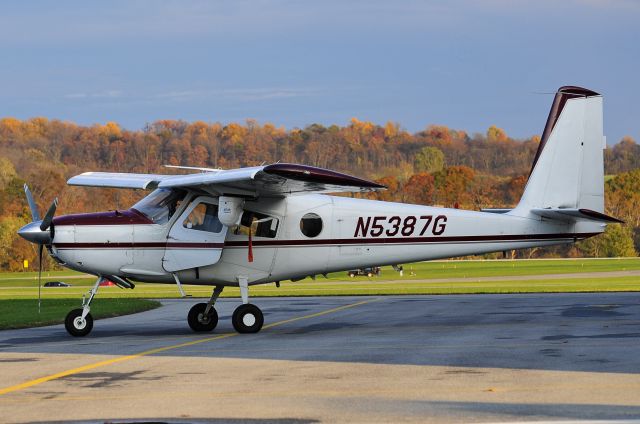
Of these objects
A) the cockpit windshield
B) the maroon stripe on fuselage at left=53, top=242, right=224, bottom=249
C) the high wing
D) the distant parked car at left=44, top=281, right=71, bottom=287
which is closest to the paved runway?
the maroon stripe on fuselage at left=53, top=242, right=224, bottom=249

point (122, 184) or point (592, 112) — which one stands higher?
point (592, 112)

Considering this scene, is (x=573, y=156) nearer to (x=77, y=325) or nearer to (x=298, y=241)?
(x=298, y=241)

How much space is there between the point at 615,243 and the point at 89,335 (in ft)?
333

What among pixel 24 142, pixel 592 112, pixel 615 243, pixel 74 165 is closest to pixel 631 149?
pixel 615 243

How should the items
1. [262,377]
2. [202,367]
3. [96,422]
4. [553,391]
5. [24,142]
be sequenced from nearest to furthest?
1. [96,422]
2. [553,391]
3. [262,377]
4. [202,367]
5. [24,142]

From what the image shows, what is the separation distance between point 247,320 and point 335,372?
23.0 feet

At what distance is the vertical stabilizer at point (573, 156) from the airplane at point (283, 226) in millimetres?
21

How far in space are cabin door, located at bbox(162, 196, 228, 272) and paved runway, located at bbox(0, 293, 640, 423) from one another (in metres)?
1.42

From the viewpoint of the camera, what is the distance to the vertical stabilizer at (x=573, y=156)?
21.2 meters

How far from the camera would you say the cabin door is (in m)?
19.6

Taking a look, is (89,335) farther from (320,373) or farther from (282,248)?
(320,373)

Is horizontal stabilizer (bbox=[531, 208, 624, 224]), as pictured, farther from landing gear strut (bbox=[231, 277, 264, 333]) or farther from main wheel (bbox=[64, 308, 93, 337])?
main wheel (bbox=[64, 308, 93, 337])

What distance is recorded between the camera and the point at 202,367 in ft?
45.2

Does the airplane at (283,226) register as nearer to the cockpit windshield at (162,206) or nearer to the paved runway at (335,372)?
the cockpit windshield at (162,206)
